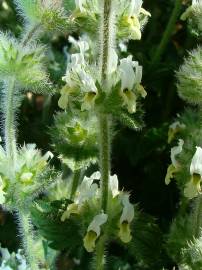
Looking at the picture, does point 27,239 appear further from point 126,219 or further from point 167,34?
point 167,34

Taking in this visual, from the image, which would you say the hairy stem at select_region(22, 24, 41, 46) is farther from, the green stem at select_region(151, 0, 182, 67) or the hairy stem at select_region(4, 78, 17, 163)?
the green stem at select_region(151, 0, 182, 67)

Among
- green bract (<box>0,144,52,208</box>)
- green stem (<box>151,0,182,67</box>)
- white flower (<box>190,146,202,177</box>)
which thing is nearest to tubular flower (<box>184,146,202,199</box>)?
white flower (<box>190,146,202,177</box>)

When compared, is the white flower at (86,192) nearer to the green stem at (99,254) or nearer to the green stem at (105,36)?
the green stem at (99,254)

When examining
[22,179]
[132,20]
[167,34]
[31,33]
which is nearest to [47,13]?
[31,33]

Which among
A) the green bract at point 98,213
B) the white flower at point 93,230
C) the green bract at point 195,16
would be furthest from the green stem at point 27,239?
the green bract at point 195,16

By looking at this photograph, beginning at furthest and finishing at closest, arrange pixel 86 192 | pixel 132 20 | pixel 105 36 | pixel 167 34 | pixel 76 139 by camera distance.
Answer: pixel 167 34, pixel 76 139, pixel 86 192, pixel 132 20, pixel 105 36
